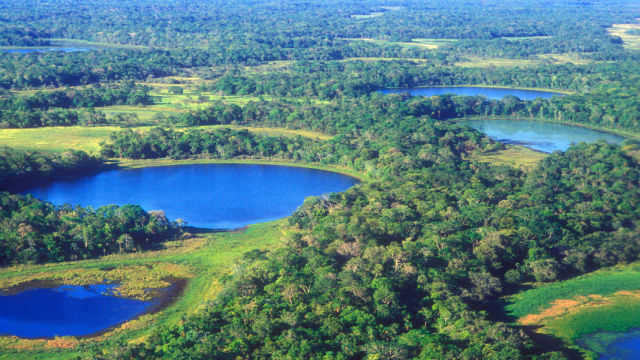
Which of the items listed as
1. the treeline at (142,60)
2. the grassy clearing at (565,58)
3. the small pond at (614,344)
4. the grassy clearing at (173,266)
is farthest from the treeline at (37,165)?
the grassy clearing at (565,58)

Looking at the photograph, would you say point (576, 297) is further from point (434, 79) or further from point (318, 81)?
point (434, 79)

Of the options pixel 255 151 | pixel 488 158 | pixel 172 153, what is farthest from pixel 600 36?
pixel 172 153

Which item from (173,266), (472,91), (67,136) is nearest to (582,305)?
(173,266)

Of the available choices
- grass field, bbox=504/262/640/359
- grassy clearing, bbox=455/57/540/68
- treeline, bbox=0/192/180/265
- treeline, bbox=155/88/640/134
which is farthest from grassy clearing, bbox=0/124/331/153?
grassy clearing, bbox=455/57/540/68

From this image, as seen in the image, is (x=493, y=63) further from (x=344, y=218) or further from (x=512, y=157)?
(x=344, y=218)

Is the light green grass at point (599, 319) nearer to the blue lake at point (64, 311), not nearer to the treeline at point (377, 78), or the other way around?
the blue lake at point (64, 311)
